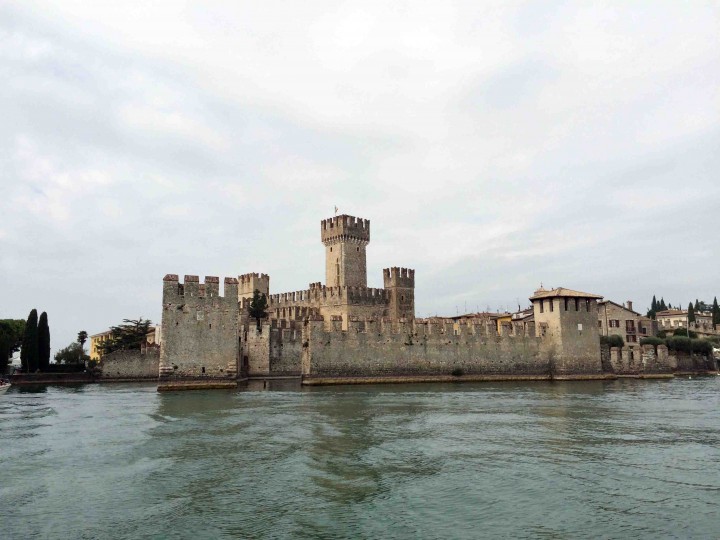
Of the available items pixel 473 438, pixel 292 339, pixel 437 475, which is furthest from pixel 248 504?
pixel 292 339

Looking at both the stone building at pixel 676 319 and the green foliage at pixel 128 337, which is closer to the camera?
the green foliage at pixel 128 337

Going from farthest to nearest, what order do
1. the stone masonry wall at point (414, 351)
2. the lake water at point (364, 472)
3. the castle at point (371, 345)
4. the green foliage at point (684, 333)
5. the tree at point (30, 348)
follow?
the green foliage at point (684, 333), the tree at point (30, 348), the stone masonry wall at point (414, 351), the castle at point (371, 345), the lake water at point (364, 472)

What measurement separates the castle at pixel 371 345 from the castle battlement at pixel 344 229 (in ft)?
27.0

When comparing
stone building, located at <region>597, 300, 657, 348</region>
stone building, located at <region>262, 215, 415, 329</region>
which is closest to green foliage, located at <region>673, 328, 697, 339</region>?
stone building, located at <region>597, 300, 657, 348</region>

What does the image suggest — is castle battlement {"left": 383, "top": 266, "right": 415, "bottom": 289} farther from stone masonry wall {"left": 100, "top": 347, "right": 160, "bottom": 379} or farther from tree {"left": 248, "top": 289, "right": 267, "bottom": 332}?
stone masonry wall {"left": 100, "top": 347, "right": 160, "bottom": 379}

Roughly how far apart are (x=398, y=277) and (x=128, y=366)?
20801 millimetres

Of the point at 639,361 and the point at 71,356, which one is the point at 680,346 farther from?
the point at 71,356

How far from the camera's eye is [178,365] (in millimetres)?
28500

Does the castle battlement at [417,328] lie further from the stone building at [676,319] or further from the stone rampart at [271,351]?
the stone building at [676,319]

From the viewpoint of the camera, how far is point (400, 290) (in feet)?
163

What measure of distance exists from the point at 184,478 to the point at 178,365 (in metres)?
18.3

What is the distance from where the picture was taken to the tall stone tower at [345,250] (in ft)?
163

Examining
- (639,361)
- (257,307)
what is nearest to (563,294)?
(639,361)

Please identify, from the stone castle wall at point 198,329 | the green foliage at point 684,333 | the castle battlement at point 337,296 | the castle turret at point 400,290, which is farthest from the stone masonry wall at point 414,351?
the green foliage at point 684,333
